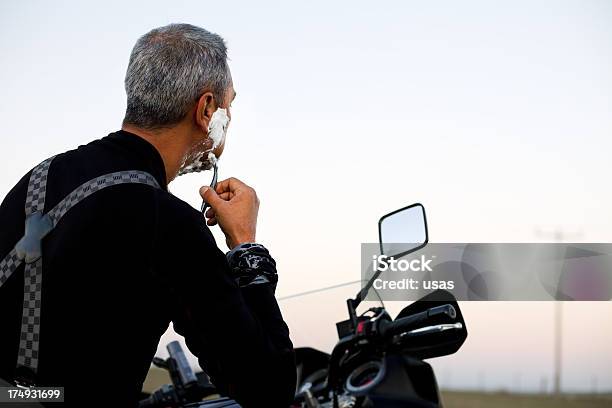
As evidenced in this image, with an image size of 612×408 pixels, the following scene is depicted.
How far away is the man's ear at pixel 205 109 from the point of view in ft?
7.91

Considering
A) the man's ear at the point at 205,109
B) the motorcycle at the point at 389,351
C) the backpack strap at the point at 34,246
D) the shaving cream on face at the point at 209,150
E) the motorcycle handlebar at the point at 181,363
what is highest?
the man's ear at the point at 205,109

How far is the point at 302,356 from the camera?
325cm

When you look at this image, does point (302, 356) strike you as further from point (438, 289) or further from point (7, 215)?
point (7, 215)

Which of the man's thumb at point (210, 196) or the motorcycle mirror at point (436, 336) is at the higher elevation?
the man's thumb at point (210, 196)

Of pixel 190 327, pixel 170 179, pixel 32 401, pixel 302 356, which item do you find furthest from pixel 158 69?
pixel 302 356

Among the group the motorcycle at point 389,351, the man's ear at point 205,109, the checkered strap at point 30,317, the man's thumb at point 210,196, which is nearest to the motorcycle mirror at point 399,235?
the motorcycle at point 389,351

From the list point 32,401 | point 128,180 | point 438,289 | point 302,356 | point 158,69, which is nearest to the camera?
point 32,401

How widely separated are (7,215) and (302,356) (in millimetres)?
1490

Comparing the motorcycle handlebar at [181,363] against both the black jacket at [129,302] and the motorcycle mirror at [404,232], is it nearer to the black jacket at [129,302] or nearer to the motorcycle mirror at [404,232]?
the motorcycle mirror at [404,232]

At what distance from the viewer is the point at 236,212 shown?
2438 mm

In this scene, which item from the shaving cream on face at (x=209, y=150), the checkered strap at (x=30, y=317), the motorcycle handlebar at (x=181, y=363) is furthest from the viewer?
the motorcycle handlebar at (x=181, y=363)

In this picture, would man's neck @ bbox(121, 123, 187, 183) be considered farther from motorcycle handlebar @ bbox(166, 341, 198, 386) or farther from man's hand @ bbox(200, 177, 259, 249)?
motorcycle handlebar @ bbox(166, 341, 198, 386)

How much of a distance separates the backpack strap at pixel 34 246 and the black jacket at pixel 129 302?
0.02 meters

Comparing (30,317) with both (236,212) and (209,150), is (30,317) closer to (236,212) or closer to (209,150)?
(236,212)
